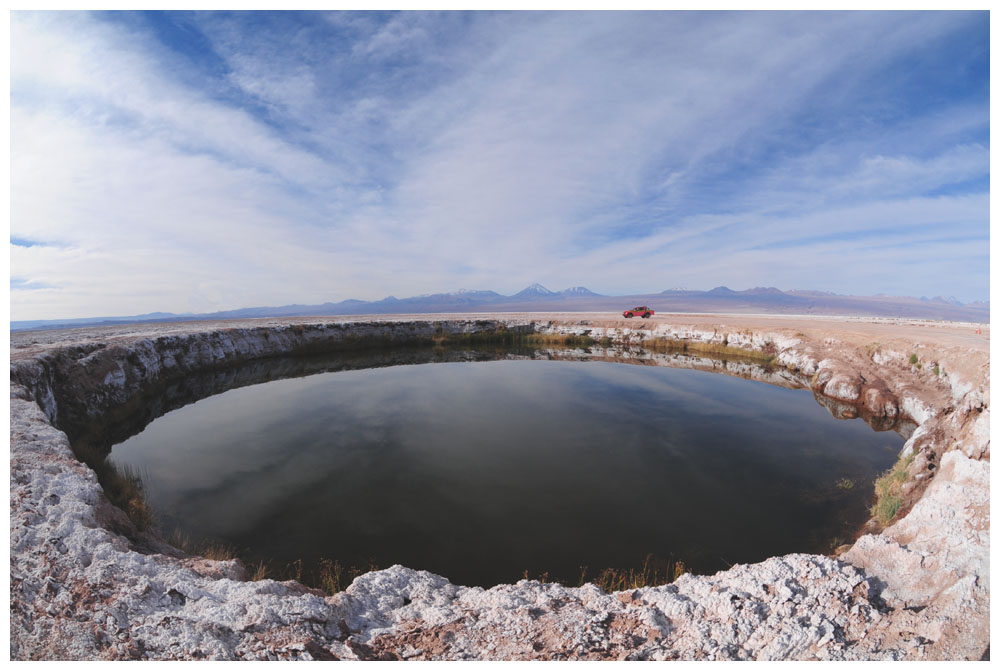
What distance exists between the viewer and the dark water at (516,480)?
25.1ft

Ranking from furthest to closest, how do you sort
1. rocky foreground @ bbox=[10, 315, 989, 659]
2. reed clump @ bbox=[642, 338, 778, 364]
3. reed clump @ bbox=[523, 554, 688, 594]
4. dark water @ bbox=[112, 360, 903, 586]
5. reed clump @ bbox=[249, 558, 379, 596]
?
reed clump @ bbox=[642, 338, 778, 364]
dark water @ bbox=[112, 360, 903, 586]
reed clump @ bbox=[249, 558, 379, 596]
reed clump @ bbox=[523, 554, 688, 594]
rocky foreground @ bbox=[10, 315, 989, 659]

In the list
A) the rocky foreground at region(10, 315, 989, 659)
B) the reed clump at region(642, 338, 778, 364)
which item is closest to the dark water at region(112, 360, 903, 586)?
the rocky foreground at region(10, 315, 989, 659)

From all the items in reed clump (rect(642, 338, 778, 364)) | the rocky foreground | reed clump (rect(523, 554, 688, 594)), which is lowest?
reed clump (rect(523, 554, 688, 594))

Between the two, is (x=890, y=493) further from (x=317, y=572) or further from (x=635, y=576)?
(x=317, y=572)

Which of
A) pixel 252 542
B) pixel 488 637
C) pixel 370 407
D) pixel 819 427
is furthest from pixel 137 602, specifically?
pixel 819 427

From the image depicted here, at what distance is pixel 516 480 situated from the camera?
10.3 metres

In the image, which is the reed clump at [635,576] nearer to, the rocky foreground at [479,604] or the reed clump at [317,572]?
the rocky foreground at [479,604]

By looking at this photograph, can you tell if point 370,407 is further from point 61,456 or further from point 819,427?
point 819,427

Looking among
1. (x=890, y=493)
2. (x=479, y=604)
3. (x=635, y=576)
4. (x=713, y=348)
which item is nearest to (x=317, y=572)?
(x=479, y=604)

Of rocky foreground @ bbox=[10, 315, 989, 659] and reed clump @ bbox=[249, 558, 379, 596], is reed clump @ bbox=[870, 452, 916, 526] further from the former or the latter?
reed clump @ bbox=[249, 558, 379, 596]

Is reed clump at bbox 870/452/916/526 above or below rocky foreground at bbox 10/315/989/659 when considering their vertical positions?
below

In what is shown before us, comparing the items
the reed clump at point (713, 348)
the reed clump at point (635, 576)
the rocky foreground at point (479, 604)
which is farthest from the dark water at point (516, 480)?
the reed clump at point (713, 348)

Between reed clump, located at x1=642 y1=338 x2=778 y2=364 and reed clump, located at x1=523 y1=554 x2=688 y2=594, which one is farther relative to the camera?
reed clump, located at x1=642 y1=338 x2=778 y2=364

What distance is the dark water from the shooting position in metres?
7.64
